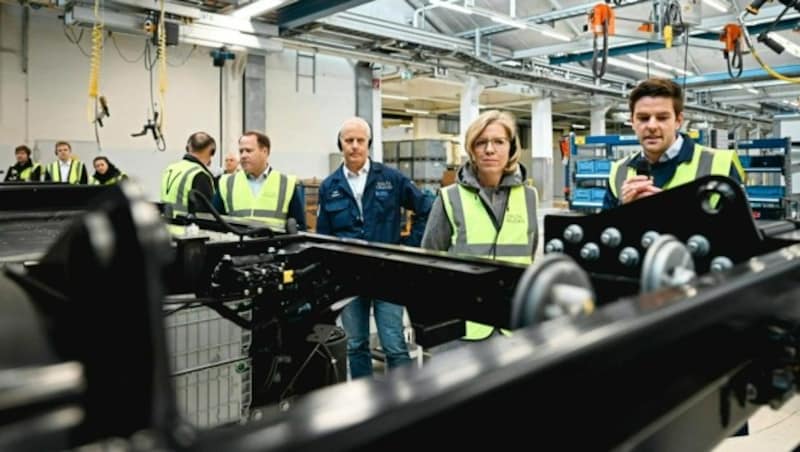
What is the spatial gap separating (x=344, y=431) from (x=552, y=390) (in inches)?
6.9

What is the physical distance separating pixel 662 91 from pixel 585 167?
16.9ft

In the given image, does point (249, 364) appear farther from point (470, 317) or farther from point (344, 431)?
point (344, 431)

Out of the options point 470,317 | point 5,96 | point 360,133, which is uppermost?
point 5,96

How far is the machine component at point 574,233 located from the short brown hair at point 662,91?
1.12 metres

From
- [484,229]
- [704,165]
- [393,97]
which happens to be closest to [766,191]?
[704,165]

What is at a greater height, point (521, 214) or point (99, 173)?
point (99, 173)

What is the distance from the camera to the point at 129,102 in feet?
23.4

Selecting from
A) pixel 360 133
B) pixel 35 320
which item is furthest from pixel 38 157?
pixel 35 320

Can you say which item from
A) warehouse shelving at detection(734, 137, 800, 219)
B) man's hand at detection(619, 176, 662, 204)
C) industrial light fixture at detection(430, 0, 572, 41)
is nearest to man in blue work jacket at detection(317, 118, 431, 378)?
man's hand at detection(619, 176, 662, 204)

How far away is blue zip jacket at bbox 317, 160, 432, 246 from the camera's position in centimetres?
306

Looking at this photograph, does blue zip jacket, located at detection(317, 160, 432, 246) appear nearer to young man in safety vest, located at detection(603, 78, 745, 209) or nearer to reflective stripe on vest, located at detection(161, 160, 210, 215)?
reflective stripe on vest, located at detection(161, 160, 210, 215)

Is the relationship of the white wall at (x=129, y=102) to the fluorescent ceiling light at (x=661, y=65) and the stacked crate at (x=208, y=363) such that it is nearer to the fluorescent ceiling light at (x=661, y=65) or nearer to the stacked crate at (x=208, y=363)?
the fluorescent ceiling light at (x=661, y=65)

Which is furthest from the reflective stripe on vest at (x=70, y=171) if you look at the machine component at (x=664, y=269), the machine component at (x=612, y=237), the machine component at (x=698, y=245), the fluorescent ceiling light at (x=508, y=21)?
the machine component at (x=664, y=269)

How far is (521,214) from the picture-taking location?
6.72 feet
